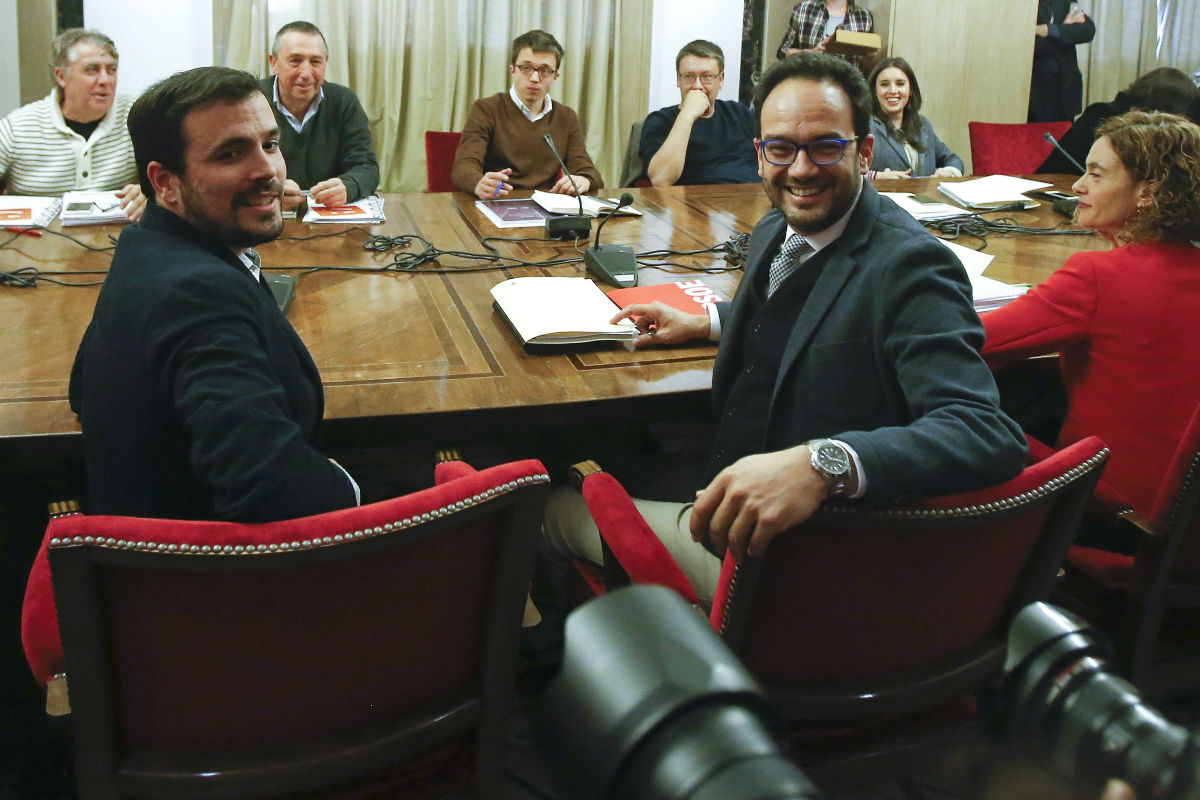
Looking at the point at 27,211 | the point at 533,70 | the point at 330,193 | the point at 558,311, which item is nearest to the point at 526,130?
the point at 533,70

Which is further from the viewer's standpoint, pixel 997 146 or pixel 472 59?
pixel 472 59

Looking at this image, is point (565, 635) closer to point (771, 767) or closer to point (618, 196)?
point (771, 767)

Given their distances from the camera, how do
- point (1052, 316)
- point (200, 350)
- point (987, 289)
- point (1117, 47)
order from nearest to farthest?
point (200, 350), point (1052, 316), point (987, 289), point (1117, 47)

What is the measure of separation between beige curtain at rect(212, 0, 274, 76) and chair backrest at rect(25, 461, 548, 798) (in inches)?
164

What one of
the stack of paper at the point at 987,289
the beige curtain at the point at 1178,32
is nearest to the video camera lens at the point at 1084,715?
the stack of paper at the point at 987,289

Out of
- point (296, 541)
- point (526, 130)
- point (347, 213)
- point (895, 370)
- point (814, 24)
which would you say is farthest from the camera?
point (814, 24)

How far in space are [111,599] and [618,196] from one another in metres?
2.49

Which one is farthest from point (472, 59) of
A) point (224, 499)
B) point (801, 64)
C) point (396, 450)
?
point (224, 499)

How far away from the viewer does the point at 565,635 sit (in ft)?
1.08

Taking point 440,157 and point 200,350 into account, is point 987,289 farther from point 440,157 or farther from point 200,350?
point 440,157

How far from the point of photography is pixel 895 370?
1.26 m

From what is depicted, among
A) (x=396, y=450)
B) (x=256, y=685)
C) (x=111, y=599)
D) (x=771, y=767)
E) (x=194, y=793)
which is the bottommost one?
(x=396, y=450)

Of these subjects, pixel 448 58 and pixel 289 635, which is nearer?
pixel 289 635

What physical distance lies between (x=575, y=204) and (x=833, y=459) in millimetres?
1940
